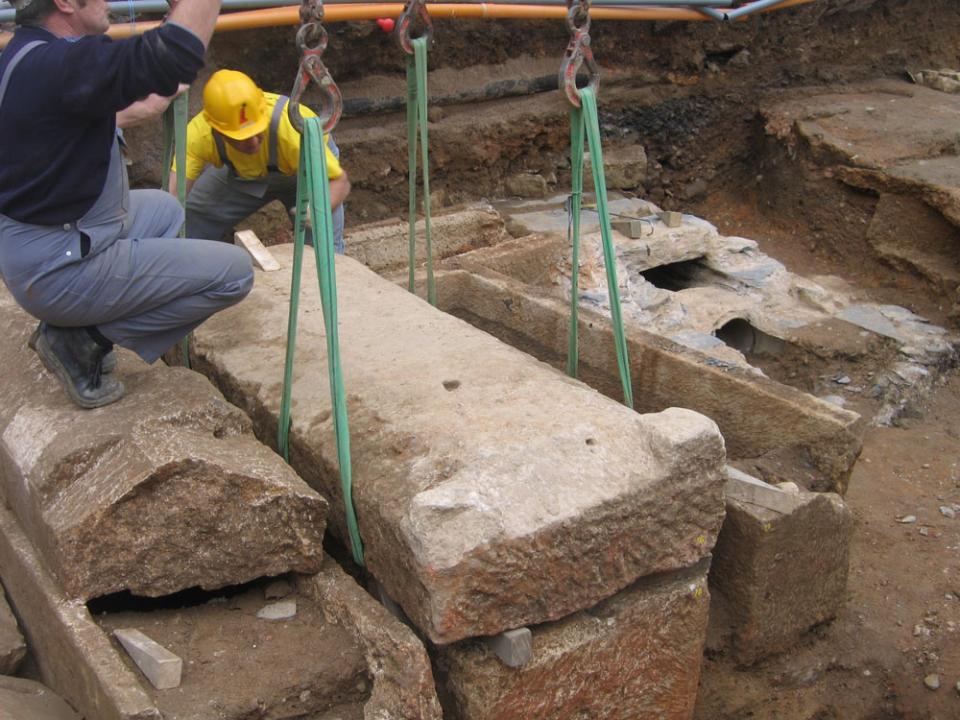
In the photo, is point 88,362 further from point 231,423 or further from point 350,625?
point 350,625

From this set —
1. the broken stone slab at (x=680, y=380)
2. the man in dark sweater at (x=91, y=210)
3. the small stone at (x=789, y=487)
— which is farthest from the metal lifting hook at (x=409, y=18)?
the small stone at (x=789, y=487)

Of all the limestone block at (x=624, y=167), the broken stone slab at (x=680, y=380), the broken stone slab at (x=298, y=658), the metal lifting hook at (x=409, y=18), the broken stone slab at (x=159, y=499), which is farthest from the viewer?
the limestone block at (x=624, y=167)

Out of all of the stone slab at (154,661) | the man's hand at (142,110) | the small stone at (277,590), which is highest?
the man's hand at (142,110)

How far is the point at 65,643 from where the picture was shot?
9.51ft

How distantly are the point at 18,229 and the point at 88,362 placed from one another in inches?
19.6

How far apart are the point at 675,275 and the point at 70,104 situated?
5.31 meters

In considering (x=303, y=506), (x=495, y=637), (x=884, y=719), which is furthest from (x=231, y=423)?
(x=884, y=719)

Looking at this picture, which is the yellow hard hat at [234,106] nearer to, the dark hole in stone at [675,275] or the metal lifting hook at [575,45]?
the metal lifting hook at [575,45]

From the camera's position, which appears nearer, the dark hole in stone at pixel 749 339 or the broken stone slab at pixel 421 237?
the broken stone slab at pixel 421 237

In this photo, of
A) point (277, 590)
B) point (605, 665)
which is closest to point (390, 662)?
point (277, 590)

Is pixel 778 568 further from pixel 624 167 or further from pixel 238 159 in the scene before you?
pixel 624 167

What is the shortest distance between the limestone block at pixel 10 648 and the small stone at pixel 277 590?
0.80 meters

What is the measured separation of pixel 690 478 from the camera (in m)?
3.06

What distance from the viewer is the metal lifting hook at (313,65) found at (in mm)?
3000
